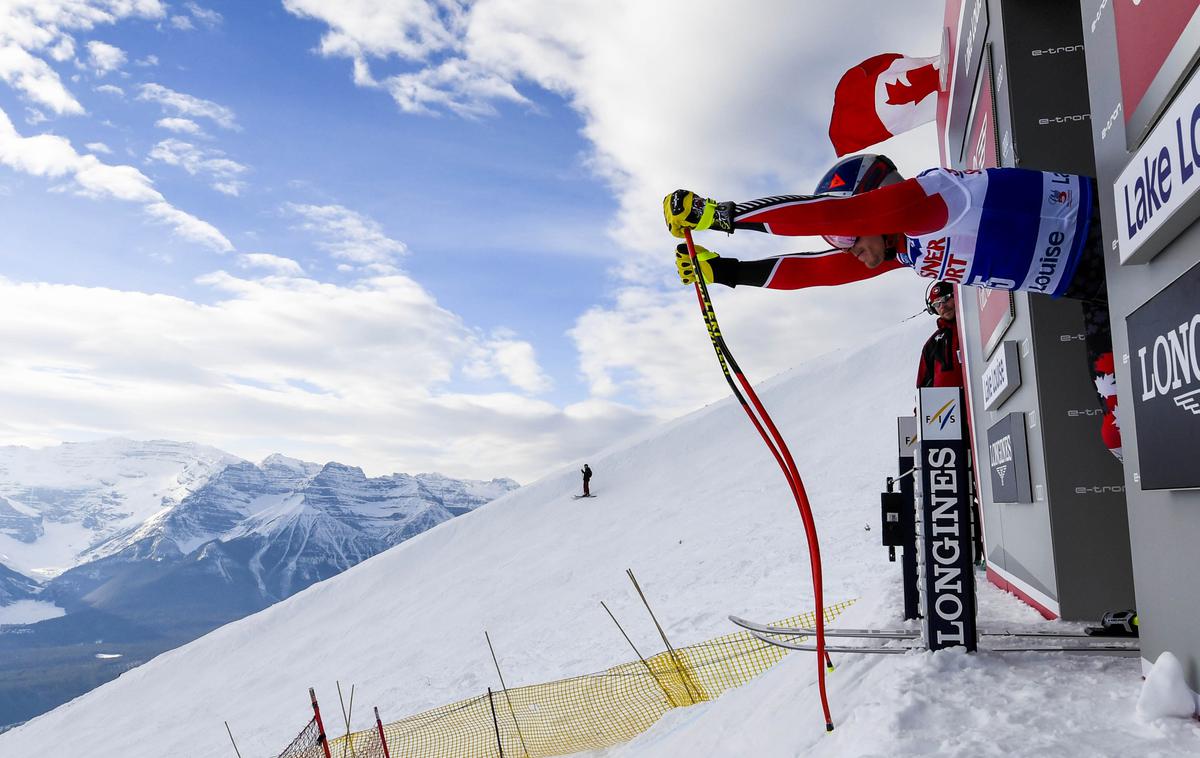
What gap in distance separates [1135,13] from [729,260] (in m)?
1.62

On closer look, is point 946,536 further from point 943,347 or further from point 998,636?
point 943,347

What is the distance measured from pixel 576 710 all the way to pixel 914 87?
631 centimetres

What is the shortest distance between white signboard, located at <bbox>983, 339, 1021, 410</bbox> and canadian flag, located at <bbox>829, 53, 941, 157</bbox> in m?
2.26

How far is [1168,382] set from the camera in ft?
6.16

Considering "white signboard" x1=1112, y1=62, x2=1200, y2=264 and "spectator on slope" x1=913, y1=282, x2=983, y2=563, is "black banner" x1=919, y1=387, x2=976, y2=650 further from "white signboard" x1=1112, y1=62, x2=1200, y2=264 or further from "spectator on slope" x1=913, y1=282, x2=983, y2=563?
"spectator on slope" x1=913, y1=282, x2=983, y2=563

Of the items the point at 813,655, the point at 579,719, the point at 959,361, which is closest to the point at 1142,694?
the point at 813,655

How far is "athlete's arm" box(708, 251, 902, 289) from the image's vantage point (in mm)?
3285

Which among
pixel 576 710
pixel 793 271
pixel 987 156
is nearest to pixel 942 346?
pixel 987 156

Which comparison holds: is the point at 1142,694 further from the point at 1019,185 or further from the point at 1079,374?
the point at 1079,374

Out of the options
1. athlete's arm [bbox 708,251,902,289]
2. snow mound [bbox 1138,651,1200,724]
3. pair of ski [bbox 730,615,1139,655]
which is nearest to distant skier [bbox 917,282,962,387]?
athlete's arm [bbox 708,251,902,289]

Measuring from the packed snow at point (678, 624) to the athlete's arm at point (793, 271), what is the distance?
57.3 inches

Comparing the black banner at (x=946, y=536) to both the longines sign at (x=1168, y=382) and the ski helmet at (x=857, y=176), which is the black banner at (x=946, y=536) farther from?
the ski helmet at (x=857, y=176)

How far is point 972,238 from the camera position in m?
2.56

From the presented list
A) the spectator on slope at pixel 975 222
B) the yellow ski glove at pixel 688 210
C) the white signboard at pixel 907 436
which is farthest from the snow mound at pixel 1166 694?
the white signboard at pixel 907 436
